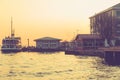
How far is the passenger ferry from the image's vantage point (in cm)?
17850

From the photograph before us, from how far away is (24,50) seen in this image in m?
178

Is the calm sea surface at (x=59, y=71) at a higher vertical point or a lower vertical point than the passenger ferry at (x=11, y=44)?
lower

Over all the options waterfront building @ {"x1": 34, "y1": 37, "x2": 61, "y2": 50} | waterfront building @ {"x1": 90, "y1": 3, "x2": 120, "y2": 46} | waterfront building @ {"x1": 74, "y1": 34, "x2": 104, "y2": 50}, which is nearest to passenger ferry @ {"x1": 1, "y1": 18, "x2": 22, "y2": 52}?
waterfront building @ {"x1": 34, "y1": 37, "x2": 61, "y2": 50}

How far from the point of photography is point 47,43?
184875 mm

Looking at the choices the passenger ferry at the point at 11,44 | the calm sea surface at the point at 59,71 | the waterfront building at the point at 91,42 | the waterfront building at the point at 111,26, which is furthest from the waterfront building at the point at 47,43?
the calm sea surface at the point at 59,71

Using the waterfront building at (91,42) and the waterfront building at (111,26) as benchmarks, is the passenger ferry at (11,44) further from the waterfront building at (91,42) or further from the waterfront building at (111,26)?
the waterfront building at (111,26)

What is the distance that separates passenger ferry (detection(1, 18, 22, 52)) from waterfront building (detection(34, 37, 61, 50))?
30.2 feet

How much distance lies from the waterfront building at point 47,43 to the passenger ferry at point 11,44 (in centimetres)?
920

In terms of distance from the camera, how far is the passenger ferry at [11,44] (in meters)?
178

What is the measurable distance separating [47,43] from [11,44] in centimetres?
1699

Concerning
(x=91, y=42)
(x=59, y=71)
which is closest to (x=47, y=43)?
(x=91, y=42)

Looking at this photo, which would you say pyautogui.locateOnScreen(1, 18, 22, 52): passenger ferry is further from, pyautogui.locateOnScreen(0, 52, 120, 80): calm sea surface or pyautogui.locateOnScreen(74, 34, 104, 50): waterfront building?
pyautogui.locateOnScreen(0, 52, 120, 80): calm sea surface

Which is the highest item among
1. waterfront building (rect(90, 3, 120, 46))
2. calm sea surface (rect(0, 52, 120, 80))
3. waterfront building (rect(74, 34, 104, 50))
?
waterfront building (rect(90, 3, 120, 46))

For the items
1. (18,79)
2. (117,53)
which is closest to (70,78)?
(18,79)
